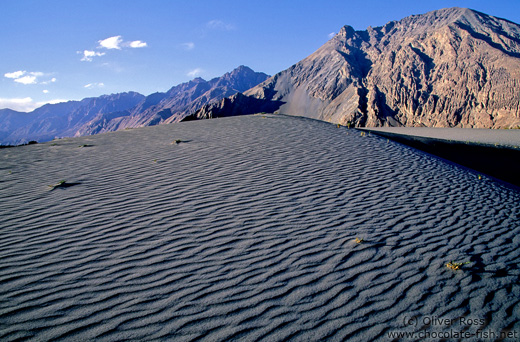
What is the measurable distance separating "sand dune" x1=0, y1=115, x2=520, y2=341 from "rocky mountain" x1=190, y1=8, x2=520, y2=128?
2216 inches

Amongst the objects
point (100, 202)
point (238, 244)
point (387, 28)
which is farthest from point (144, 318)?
point (387, 28)

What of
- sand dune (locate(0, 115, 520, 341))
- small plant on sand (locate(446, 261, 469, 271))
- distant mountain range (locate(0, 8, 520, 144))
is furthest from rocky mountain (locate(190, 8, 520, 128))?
small plant on sand (locate(446, 261, 469, 271))

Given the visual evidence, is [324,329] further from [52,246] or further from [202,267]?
[52,246]

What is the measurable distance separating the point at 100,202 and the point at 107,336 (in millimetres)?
3565

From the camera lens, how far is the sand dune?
2.93m

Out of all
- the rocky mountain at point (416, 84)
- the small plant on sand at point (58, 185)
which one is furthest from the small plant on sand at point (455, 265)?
the rocky mountain at point (416, 84)

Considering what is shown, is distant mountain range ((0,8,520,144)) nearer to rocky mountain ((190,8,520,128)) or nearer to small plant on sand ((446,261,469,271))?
rocky mountain ((190,8,520,128))

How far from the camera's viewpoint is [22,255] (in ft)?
12.9

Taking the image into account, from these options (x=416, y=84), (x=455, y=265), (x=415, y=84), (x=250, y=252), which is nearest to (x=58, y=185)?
(x=250, y=252)

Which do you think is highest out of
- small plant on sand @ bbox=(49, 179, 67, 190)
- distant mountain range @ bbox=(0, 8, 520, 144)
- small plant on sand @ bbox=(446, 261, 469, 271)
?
distant mountain range @ bbox=(0, 8, 520, 144)

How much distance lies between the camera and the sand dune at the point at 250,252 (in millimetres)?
2926

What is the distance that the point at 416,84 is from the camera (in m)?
70.2

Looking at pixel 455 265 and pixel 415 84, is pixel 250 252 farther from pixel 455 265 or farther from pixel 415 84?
pixel 415 84

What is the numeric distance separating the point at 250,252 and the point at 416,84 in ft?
260
